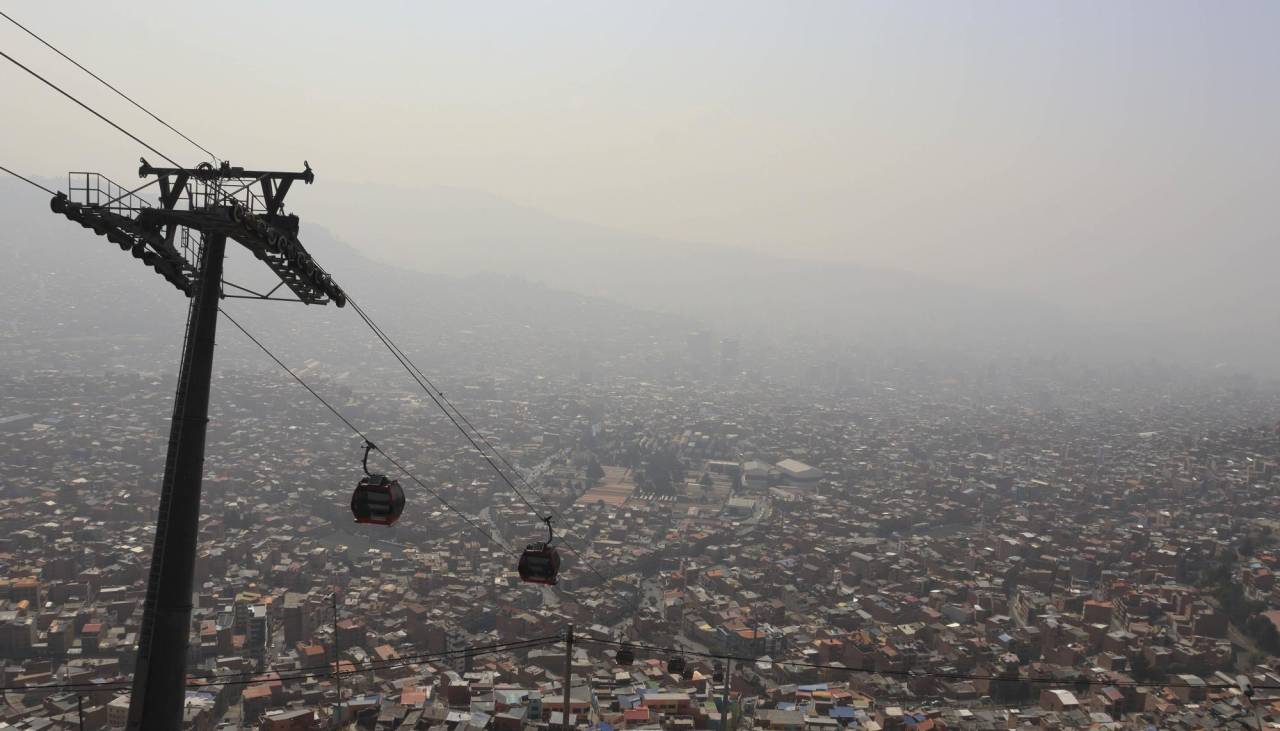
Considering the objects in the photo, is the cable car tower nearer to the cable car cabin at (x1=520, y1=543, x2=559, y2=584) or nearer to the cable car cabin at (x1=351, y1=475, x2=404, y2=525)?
the cable car cabin at (x1=351, y1=475, x2=404, y2=525)

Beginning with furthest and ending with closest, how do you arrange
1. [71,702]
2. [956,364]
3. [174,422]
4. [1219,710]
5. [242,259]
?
1. [242,259]
2. [956,364]
3. [1219,710]
4. [71,702]
5. [174,422]

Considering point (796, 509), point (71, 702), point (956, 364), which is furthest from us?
point (956, 364)

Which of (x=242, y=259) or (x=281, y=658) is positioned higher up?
(x=242, y=259)

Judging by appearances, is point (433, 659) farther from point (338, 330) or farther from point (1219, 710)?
point (338, 330)

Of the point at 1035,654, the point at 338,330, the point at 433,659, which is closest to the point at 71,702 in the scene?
the point at 433,659

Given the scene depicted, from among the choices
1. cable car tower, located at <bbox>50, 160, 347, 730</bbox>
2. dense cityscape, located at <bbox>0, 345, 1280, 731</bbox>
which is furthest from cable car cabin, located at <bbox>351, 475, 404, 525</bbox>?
dense cityscape, located at <bbox>0, 345, 1280, 731</bbox>

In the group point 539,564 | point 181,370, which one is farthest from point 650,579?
point 181,370

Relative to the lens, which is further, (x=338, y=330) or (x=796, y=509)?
(x=338, y=330)

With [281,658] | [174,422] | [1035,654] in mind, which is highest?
[174,422]
